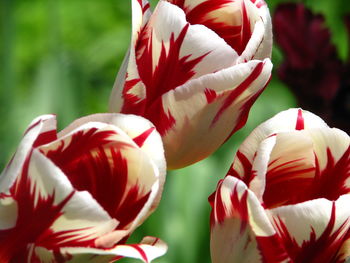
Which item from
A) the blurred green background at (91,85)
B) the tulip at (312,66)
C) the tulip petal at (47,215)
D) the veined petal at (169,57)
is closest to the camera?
the tulip petal at (47,215)

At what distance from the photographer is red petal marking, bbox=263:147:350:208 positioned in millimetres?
651

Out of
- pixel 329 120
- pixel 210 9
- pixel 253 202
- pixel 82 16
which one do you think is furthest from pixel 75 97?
pixel 253 202

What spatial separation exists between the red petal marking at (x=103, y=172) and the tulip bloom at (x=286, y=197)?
0.06m

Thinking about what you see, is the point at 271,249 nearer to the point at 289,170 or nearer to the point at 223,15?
the point at 289,170

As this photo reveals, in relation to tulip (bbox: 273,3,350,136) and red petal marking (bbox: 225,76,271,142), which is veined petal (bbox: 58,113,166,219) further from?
tulip (bbox: 273,3,350,136)

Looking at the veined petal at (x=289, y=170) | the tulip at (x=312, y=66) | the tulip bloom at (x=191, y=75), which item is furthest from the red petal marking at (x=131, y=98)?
the tulip at (x=312, y=66)

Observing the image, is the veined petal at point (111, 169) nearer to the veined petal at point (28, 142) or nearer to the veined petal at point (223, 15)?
the veined petal at point (28, 142)

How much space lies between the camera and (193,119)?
68cm

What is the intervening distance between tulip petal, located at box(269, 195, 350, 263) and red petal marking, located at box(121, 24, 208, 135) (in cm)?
11

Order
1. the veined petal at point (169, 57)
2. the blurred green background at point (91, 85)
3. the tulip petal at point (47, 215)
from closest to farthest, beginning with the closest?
the tulip petal at point (47, 215), the veined petal at point (169, 57), the blurred green background at point (91, 85)

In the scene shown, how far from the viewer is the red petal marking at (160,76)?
2.21 feet

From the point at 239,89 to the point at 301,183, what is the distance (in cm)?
7

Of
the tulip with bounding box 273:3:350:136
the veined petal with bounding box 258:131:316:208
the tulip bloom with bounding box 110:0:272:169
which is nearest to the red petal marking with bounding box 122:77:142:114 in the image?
the tulip bloom with bounding box 110:0:272:169

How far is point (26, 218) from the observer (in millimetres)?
588
